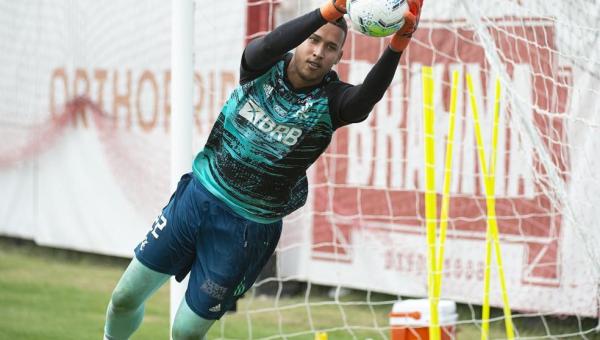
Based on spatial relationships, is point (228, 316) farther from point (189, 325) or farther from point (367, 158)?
point (189, 325)

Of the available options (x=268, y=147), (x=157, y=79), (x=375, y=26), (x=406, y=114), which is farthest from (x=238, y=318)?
(x=375, y=26)

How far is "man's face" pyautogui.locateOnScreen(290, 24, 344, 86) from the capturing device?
12.4ft

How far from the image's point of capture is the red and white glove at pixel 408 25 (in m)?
3.51

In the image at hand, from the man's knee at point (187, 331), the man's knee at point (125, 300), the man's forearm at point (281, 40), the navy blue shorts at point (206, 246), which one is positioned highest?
the man's forearm at point (281, 40)

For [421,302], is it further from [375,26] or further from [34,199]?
[34,199]

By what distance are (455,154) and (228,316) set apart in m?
1.87

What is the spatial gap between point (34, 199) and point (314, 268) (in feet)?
10.6

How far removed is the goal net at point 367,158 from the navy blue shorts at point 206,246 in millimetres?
1721

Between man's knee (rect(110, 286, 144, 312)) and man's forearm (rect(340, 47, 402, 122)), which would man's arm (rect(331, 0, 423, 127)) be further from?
man's knee (rect(110, 286, 144, 312))

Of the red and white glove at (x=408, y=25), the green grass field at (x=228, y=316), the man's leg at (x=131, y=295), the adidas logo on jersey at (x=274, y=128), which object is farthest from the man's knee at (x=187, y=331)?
the green grass field at (x=228, y=316)

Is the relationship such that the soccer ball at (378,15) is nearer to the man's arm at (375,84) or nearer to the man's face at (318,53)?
the man's arm at (375,84)

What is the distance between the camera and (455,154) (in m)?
6.98

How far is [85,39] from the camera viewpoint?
9.12 metres

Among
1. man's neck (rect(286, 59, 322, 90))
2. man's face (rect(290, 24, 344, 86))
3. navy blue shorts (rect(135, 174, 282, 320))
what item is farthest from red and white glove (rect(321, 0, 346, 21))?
navy blue shorts (rect(135, 174, 282, 320))
